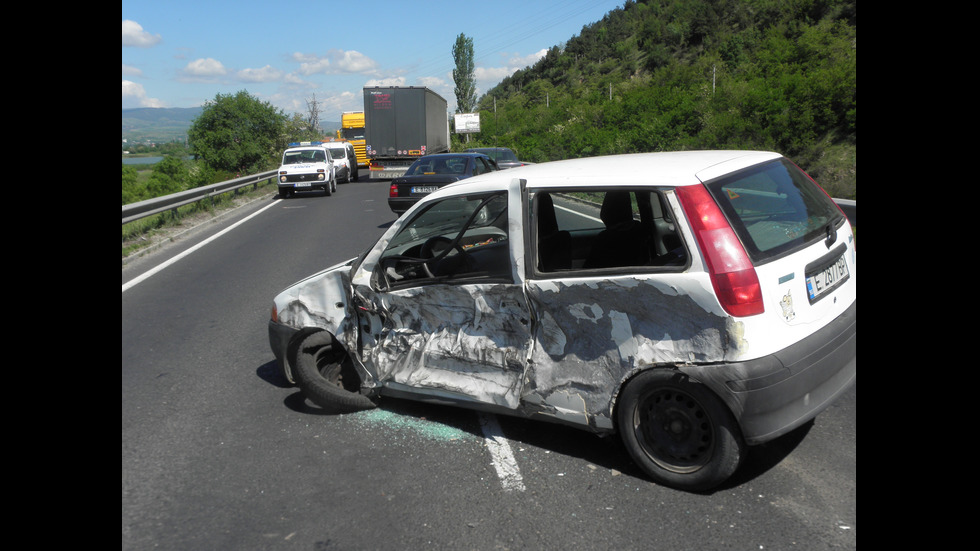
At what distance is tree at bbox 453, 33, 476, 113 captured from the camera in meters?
87.8

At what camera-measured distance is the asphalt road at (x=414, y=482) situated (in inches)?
130

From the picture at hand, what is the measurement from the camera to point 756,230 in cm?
359

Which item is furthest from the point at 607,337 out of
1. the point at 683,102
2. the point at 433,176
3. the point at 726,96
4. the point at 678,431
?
the point at 683,102

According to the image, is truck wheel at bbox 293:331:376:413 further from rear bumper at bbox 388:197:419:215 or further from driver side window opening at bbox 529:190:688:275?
rear bumper at bbox 388:197:419:215

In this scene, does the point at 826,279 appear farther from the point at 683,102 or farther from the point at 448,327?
the point at 683,102

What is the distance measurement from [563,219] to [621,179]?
1673 millimetres

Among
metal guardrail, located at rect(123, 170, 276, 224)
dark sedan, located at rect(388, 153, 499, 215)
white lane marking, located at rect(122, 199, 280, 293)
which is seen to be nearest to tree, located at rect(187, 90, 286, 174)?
metal guardrail, located at rect(123, 170, 276, 224)

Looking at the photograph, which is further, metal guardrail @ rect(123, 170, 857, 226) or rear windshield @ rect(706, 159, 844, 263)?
metal guardrail @ rect(123, 170, 857, 226)

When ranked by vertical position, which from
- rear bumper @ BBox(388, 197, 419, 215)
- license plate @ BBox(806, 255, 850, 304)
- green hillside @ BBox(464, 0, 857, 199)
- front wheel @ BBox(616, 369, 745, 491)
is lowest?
front wheel @ BBox(616, 369, 745, 491)

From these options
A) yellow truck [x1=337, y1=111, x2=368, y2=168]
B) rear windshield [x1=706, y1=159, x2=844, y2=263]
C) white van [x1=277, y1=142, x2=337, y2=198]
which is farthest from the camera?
yellow truck [x1=337, y1=111, x2=368, y2=168]

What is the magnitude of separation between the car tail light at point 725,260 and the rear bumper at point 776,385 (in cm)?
27

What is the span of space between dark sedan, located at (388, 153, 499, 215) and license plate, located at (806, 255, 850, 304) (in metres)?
11.4

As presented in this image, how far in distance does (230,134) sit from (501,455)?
59630mm

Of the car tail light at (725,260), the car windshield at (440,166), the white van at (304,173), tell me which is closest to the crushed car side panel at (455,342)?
the car tail light at (725,260)
